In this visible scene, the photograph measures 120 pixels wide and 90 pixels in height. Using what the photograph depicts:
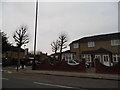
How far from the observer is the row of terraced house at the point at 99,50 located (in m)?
39.6

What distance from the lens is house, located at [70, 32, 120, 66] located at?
39625mm

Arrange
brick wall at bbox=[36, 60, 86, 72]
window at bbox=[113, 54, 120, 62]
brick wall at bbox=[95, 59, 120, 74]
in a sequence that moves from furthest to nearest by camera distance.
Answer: window at bbox=[113, 54, 120, 62] → brick wall at bbox=[36, 60, 86, 72] → brick wall at bbox=[95, 59, 120, 74]

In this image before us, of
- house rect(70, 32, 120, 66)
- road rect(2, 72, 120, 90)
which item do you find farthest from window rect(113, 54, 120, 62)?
road rect(2, 72, 120, 90)

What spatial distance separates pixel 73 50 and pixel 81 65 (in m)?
25.1

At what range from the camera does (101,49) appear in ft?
138

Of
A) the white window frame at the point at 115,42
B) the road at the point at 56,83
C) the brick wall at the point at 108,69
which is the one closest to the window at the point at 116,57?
the white window frame at the point at 115,42

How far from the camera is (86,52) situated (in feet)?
141

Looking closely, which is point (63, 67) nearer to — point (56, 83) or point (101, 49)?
point (56, 83)

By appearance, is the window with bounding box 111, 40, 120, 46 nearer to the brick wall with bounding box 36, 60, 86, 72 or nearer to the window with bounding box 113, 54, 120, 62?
the window with bounding box 113, 54, 120, 62

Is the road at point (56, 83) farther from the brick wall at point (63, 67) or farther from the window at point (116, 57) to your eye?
the window at point (116, 57)

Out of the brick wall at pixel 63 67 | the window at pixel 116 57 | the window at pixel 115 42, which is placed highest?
the window at pixel 115 42

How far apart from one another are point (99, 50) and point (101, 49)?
924 millimetres

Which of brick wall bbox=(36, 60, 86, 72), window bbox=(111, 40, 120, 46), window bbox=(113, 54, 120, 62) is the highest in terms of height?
window bbox=(111, 40, 120, 46)

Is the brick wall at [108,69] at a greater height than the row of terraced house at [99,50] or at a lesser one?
lesser
